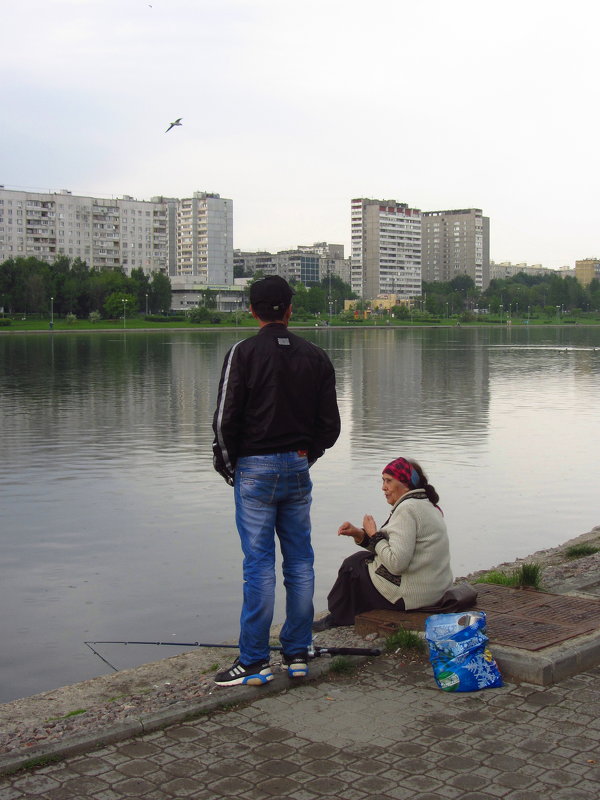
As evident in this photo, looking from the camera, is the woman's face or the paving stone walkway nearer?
the paving stone walkway

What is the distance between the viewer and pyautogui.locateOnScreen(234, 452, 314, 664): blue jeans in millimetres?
5430

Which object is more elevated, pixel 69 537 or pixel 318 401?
pixel 318 401

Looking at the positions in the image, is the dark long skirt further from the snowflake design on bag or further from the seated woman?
the snowflake design on bag

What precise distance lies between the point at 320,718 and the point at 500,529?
23.6 feet

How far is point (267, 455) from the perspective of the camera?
5.46m

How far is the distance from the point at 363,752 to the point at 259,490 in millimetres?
1619

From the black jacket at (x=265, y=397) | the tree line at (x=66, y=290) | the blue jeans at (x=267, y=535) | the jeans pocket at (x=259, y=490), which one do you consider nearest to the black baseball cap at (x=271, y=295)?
the black jacket at (x=265, y=397)

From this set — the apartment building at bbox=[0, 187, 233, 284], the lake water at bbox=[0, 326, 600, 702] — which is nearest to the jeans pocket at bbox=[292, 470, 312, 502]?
the lake water at bbox=[0, 326, 600, 702]

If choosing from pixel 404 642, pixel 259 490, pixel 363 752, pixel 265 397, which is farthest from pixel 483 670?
pixel 265 397

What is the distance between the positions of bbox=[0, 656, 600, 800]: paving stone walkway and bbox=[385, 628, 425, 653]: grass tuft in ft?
1.60

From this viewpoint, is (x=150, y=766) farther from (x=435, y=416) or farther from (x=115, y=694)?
(x=435, y=416)

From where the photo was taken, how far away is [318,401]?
5.68 m

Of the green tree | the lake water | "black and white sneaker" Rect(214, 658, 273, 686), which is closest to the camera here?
"black and white sneaker" Rect(214, 658, 273, 686)

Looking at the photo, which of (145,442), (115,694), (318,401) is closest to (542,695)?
(318,401)
